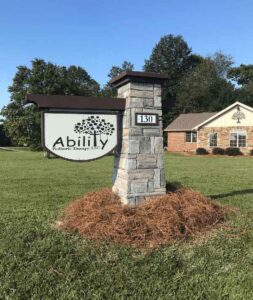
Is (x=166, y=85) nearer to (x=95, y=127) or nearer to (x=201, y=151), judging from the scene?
Answer: (x=201, y=151)

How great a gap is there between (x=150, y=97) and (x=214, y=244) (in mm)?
2323

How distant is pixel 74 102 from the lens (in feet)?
17.6

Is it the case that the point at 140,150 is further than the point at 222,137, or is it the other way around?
the point at 222,137

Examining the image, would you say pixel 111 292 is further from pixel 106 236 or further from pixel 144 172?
pixel 144 172

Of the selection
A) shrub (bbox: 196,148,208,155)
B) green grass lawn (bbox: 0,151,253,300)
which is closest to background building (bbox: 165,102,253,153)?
shrub (bbox: 196,148,208,155)

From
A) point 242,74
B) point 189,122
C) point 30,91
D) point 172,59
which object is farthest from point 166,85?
point 30,91

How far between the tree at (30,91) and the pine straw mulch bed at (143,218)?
2399 centimetres

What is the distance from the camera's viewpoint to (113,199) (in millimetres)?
Answer: 5617

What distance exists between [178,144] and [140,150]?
3042 centimetres

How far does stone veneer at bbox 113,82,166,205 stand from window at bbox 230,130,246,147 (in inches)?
1045

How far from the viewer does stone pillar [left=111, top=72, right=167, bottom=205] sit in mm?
5434

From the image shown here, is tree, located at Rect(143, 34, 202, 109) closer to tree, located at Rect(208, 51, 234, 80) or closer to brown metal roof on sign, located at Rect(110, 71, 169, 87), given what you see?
tree, located at Rect(208, 51, 234, 80)

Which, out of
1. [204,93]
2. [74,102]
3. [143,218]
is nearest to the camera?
[143,218]

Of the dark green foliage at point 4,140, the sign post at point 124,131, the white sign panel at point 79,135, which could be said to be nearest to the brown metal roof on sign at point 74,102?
the sign post at point 124,131
